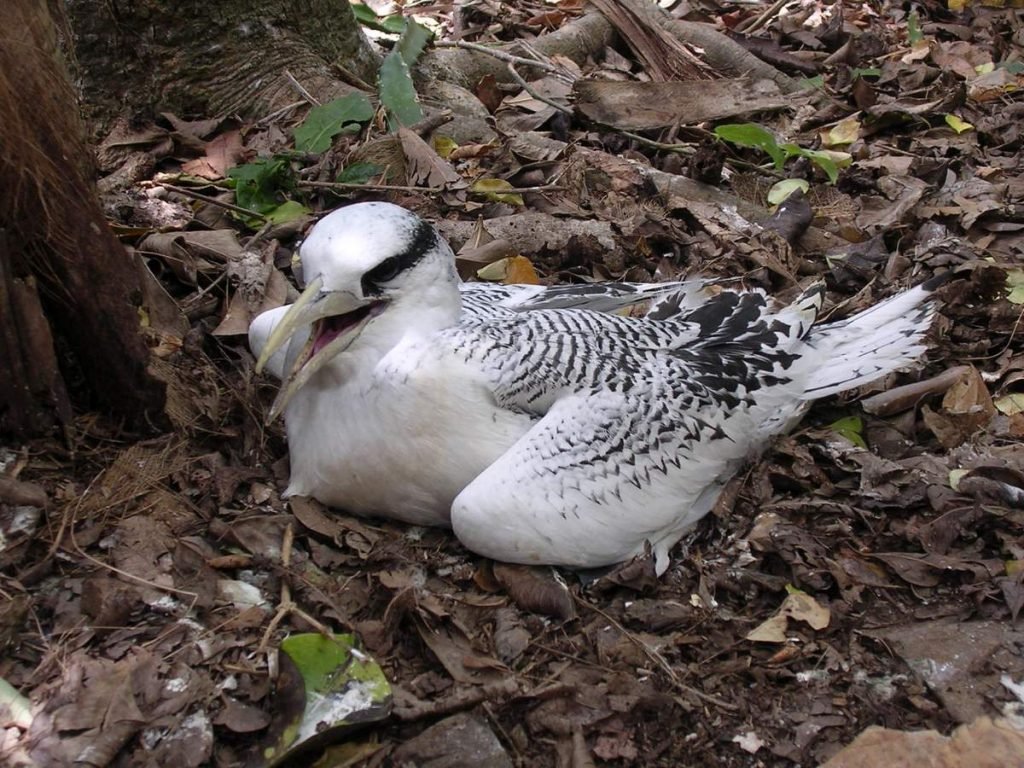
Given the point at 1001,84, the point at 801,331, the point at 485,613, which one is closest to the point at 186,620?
the point at 485,613

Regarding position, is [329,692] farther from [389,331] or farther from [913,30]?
[913,30]

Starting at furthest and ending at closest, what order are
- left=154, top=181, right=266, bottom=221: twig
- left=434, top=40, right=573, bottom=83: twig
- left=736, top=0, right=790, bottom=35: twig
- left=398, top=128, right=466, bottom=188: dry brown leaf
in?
left=736, top=0, right=790, bottom=35: twig, left=434, top=40, right=573, bottom=83: twig, left=398, top=128, right=466, bottom=188: dry brown leaf, left=154, top=181, right=266, bottom=221: twig

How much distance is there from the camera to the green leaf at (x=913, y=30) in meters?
8.08

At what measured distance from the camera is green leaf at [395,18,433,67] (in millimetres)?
6742

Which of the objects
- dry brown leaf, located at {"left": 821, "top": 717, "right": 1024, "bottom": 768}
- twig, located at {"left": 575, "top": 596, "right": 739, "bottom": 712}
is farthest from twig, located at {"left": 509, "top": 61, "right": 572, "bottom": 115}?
dry brown leaf, located at {"left": 821, "top": 717, "right": 1024, "bottom": 768}

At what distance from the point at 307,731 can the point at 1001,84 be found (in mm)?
6656

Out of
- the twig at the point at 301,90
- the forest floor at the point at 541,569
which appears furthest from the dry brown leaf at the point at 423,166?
the twig at the point at 301,90

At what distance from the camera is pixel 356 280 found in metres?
3.54

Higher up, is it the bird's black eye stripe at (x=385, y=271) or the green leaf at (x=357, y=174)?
the bird's black eye stripe at (x=385, y=271)

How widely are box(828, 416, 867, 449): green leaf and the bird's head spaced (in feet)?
6.11

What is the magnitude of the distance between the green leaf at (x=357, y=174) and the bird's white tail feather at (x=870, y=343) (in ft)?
7.75

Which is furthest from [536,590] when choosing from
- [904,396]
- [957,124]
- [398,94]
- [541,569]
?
[957,124]

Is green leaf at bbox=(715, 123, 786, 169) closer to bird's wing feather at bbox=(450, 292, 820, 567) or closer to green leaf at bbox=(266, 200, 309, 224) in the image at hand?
bird's wing feather at bbox=(450, 292, 820, 567)

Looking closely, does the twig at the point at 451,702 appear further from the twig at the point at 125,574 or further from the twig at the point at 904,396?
the twig at the point at 904,396
